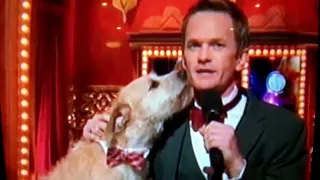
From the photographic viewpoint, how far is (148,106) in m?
1.18

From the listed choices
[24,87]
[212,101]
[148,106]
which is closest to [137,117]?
[148,106]

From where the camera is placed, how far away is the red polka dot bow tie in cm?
120

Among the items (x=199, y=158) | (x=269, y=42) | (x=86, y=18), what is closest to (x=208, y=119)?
(x=199, y=158)

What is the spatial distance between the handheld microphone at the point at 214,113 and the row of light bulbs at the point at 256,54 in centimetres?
6

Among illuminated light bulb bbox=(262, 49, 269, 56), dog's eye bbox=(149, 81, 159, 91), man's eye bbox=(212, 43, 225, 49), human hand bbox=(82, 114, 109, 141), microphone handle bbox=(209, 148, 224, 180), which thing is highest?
man's eye bbox=(212, 43, 225, 49)

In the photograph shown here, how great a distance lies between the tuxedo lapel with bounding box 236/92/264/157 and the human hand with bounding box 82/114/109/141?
23 cm

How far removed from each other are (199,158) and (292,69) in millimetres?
222

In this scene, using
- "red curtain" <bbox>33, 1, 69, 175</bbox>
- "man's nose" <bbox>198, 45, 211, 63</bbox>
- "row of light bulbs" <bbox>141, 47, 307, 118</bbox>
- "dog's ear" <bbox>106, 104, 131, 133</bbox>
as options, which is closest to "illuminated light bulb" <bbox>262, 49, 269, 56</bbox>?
"row of light bulbs" <bbox>141, 47, 307, 118</bbox>

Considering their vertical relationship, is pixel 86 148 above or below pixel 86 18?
below

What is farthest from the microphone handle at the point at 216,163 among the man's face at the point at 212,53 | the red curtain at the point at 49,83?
the red curtain at the point at 49,83

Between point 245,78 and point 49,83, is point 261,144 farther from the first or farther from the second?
point 49,83

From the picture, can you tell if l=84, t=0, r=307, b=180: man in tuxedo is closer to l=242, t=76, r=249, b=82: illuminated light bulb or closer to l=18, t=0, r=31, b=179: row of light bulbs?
l=242, t=76, r=249, b=82: illuminated light bulb

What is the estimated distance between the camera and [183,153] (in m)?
1.20

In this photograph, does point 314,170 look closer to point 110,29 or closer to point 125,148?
point 125,148
